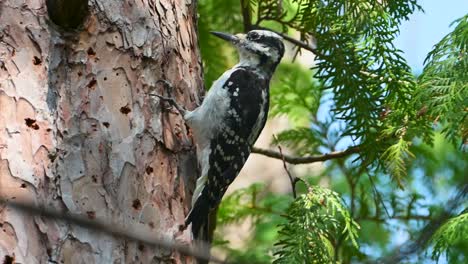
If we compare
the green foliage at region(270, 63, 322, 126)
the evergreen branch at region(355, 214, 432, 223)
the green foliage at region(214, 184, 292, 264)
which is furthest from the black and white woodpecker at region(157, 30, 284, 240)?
the evergreen branch at region(355, 214, 432, 223)

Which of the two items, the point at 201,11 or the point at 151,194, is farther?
the point at 201,11

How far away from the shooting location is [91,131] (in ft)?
10.0

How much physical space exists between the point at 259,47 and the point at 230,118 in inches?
→ 21.1

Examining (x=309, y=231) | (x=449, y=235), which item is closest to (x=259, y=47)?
(x=309, y=231)

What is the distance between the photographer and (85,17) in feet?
10.5

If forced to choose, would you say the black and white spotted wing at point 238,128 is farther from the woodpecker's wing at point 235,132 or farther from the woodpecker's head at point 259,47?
the woodpecker's head at point 259,47

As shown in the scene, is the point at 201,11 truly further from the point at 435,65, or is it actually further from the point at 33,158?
the point at 33,158

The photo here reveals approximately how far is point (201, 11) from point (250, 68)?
0.73 meters

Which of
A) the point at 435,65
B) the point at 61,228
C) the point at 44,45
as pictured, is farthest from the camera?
the point at 435,65

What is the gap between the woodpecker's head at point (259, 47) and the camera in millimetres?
4320

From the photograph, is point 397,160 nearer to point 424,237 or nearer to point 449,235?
point 449,235

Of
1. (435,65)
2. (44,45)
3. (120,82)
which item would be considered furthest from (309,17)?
(44,45)

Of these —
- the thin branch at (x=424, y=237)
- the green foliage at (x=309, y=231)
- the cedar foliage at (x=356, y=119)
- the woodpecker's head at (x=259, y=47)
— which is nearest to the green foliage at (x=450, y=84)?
the cedar foliage at (x=356, y=119)

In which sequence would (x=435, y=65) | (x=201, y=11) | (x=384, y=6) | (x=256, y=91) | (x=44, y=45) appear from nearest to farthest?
(x=44, y=45) → (x=435, y=65) → (x=384, y=6) → (x=256, y=91) → (x=201, y=11)
